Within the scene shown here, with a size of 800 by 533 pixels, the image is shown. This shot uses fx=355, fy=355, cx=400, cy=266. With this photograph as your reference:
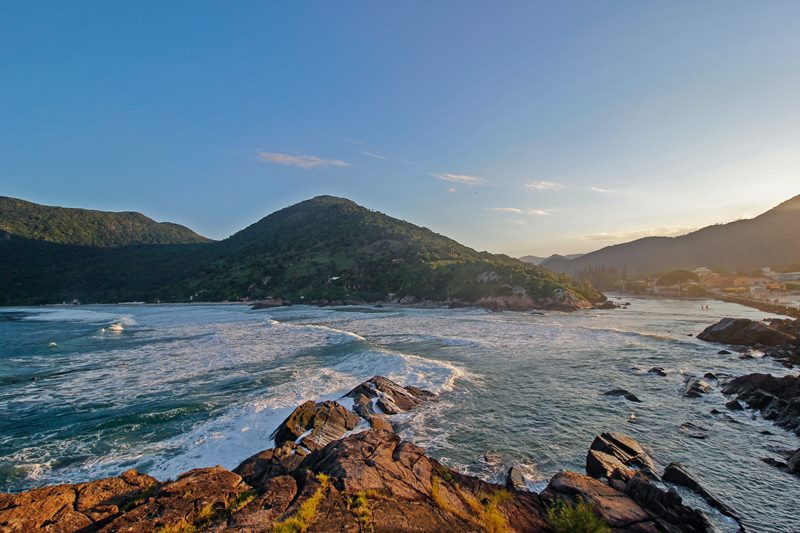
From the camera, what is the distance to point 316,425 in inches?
612

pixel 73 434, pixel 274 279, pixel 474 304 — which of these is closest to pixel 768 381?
pixel 73 434

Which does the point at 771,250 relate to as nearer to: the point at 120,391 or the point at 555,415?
the point at 555,415

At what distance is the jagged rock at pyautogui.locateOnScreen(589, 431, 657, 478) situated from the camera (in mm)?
12448

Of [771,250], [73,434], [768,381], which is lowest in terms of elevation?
[73,434]

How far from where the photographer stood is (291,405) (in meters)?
19.0

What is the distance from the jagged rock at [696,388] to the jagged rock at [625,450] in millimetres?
9906

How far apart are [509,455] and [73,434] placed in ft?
61.8

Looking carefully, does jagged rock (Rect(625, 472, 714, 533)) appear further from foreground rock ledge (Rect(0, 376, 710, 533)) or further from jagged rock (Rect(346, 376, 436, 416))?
jagged rock (Rect(346, 376, 436, 416))

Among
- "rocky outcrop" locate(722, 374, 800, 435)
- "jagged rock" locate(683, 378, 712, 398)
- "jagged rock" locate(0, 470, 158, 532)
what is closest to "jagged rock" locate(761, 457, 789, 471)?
"rocky outcrop" locate(722, 374, 800, 435)

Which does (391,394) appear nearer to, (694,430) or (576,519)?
(576,519)

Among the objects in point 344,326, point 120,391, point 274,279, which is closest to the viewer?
point 120,391

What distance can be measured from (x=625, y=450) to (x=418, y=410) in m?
9.26

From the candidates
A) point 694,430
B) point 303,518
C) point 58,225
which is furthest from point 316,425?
point 58,225

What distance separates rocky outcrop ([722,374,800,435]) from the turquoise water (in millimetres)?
864
